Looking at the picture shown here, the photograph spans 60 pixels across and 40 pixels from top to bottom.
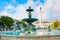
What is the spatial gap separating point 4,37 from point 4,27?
92.9 ft

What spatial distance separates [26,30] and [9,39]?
4.65 meters

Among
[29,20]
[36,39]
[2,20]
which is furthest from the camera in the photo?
[2,20]

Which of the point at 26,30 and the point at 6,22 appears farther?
the point at 6,22

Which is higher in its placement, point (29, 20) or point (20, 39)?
point (29, 20)

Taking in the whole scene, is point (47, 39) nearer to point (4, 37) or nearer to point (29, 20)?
point (4, 37)

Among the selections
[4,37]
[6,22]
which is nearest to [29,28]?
[4,37]

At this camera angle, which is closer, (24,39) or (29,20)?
(24,39)

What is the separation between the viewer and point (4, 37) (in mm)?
15742

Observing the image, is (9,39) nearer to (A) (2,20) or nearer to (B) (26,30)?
(B) (26,30)

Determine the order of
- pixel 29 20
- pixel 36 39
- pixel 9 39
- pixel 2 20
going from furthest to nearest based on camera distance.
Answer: pixel 2 20 < pixel 29 20 < pixel 9 39 < pixel 36 39

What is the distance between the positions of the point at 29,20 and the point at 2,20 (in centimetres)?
2519

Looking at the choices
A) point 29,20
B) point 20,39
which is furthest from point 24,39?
point 29,20

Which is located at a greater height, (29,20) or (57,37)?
(29,20)

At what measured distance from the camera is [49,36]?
1431 cm
